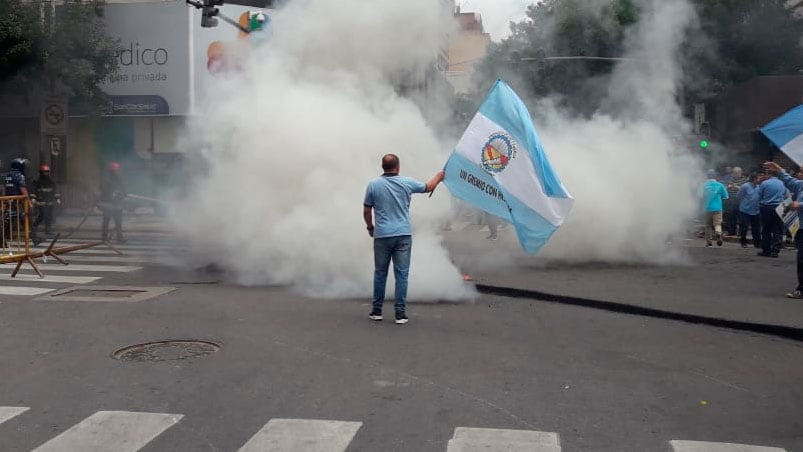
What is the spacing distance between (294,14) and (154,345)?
16.8 ft

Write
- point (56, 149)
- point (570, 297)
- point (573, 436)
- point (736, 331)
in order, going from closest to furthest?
point (573, 436), point (736, 331), point (570, 297), point (56, 149)

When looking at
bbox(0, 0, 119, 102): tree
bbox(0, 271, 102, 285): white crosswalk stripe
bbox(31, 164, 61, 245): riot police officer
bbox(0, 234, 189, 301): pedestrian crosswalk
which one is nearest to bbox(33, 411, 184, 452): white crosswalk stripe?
bbox(0, 234, 189, 301): pedestrian crosswalk

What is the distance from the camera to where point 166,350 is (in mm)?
6273

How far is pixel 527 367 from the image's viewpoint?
18.7 feet

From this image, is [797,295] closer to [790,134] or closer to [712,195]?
[790,134]

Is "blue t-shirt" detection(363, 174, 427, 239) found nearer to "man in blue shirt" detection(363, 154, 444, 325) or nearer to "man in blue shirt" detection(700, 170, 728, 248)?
"man in blue shirt" detection(363, 154, 444, 325)

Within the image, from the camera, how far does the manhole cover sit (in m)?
6.04

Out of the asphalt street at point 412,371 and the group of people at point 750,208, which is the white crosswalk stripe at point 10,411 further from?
the group of people at point 750,208

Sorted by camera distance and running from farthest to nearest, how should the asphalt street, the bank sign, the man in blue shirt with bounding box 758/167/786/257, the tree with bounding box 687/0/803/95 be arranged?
the bank sign
the tree with bounding box 687/0/803/95
the man in blue shirt with bounding box 758/167/786/257
the asphalt street

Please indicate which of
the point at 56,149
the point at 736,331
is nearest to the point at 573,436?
the point at 736,331

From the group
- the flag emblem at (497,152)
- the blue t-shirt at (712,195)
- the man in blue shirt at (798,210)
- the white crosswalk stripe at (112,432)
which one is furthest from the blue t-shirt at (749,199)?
the white crosswalk stripe at (112,432)

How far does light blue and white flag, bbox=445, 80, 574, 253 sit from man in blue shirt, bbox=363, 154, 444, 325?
0.94 m

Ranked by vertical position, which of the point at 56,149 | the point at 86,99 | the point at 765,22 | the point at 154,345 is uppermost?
the point at 765,22

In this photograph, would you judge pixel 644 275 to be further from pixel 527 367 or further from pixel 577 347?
pixel 527 367
